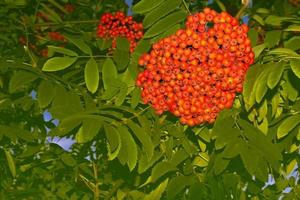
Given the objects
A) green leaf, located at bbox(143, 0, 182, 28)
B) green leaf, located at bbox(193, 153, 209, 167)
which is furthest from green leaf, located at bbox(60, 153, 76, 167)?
green leaf, located at bbox(143, 0, 182, 28)

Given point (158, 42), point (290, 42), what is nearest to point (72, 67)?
point (158, 42)

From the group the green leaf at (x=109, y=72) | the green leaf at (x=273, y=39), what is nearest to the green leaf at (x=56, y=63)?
the green leaf at (x=109, y=72)

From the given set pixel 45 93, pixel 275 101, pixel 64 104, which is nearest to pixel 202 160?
pixel 275 101

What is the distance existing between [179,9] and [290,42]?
2.32ft

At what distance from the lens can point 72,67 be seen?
10.8 ft

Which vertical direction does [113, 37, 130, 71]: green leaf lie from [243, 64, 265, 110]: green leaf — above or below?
above

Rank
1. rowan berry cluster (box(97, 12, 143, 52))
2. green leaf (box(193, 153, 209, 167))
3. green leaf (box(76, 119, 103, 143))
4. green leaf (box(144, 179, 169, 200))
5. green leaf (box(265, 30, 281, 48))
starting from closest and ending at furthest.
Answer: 1. green leaf (box(76, 119, 103, 143))
2. green leaf (box(265, 30, 281, 48))
3. green leaf (box(193, 153, 209, 167))
4. green leaf (box(144, 179, 169, 200))
5. rowan berry cluster (box(97, 12, 143, 52))

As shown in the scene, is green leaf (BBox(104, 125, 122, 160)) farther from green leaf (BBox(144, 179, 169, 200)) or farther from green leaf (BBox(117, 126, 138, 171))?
green leaf (BBox(144, 179, 169, 200))

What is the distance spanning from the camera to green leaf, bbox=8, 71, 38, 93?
9.32 ft

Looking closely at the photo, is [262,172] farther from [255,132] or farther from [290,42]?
[290,42]

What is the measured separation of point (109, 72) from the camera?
285cm

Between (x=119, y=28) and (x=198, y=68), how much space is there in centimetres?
244

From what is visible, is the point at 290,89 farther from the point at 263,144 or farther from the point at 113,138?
the point at 113,138

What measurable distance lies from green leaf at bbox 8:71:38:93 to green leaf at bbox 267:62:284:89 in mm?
1359
